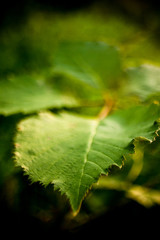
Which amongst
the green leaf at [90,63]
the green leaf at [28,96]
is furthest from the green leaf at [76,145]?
the green leaf at [90,63]

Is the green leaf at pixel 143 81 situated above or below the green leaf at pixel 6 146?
above

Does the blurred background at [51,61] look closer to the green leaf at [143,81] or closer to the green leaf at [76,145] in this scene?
the green leaf at [76,145]

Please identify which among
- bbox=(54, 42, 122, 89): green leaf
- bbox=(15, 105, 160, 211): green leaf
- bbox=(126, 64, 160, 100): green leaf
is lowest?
bbox=(15, 105, 160, 211): green leaf

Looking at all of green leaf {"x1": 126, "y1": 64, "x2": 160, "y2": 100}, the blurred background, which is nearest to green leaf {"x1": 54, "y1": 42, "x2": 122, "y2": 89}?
green leaf {"x1": 126, "y1": 64, "x2": 160, "y2": 100}

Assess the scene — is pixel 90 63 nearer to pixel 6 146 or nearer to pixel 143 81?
pixel 143 81

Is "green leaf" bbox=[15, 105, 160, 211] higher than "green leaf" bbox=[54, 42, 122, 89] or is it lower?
lower

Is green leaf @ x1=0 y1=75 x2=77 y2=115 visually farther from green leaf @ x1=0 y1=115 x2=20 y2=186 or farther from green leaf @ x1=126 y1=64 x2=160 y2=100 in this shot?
green leaf @ x1=126 y1=64 x2=160 y2=100

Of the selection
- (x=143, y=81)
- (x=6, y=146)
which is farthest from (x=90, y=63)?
(x=6, y=146)
